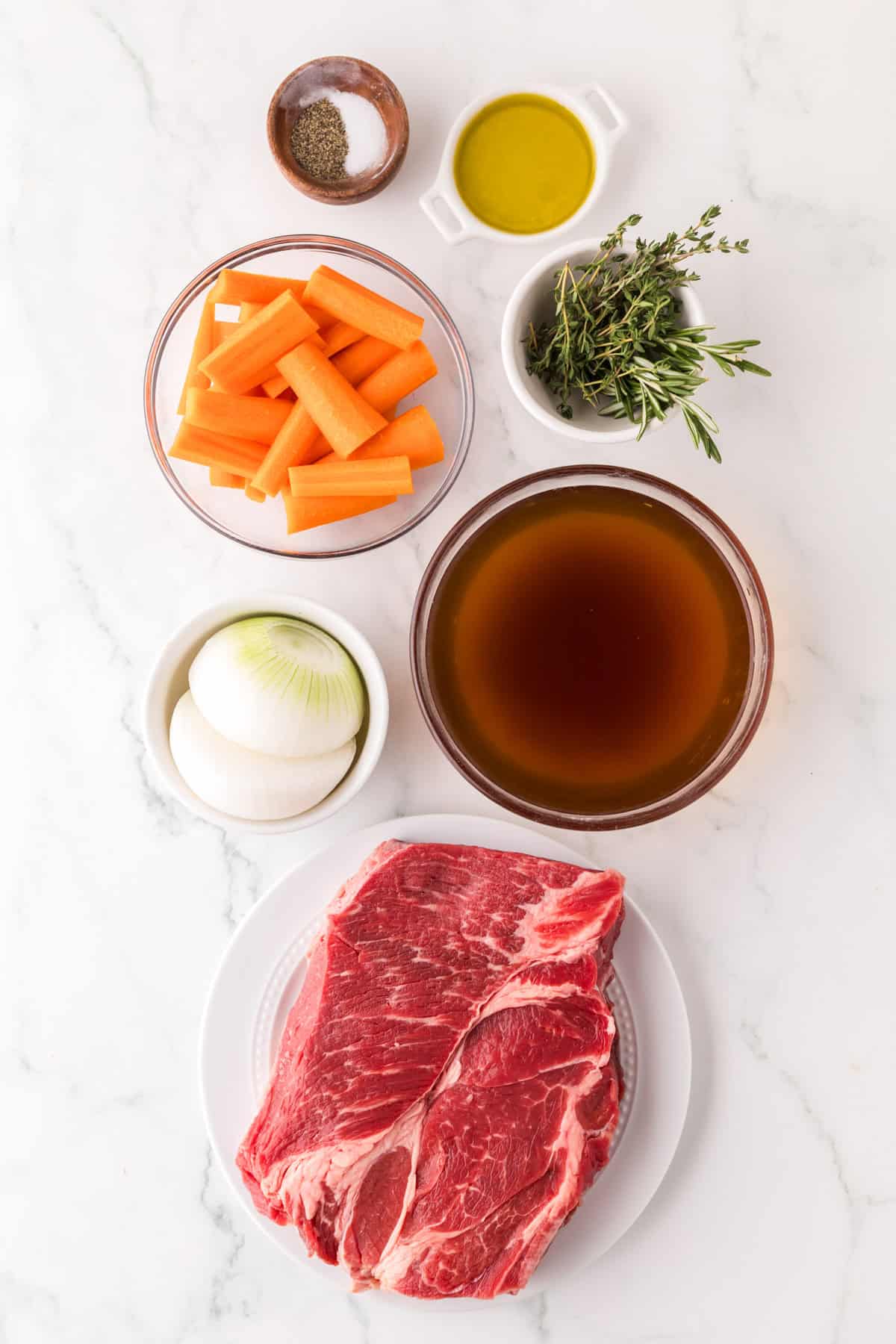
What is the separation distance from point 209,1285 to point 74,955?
53cm

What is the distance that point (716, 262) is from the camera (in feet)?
4.63

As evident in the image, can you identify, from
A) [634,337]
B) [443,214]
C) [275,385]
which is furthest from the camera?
[443,214]

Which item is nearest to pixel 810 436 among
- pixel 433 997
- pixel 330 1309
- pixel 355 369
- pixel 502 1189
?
pixel 355 369

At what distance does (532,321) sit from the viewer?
134 centimetres

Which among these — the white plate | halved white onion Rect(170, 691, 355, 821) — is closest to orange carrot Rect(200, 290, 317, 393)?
halved white onion Rect(170, 691, 355, 821)

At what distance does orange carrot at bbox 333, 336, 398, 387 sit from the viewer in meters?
1.31

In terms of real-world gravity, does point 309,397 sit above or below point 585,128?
below

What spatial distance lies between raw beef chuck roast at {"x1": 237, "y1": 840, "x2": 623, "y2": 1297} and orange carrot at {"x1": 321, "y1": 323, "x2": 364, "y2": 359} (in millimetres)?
685

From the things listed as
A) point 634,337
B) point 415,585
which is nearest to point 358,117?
point 634,337

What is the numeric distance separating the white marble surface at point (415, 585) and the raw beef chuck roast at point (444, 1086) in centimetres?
20

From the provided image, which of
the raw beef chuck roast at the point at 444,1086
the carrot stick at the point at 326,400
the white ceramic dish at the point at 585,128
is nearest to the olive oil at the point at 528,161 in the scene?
the white ceramic dish at the point at 585,128

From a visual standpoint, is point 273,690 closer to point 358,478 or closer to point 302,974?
point 358,478

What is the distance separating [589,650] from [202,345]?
2.13 feet

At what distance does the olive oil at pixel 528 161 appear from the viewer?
138 centimetres
